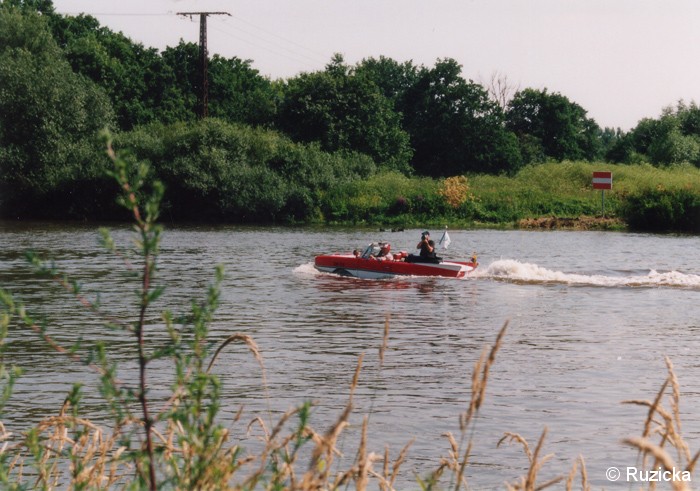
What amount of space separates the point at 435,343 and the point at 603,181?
1805 inches

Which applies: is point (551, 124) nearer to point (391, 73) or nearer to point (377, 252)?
point (391, 73)

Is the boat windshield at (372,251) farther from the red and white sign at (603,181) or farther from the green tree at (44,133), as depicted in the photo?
the red and white sign at (603,181)

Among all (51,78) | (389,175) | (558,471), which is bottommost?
(558,471)

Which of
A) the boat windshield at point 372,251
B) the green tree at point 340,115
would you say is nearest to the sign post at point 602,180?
the green tree at point 340,115

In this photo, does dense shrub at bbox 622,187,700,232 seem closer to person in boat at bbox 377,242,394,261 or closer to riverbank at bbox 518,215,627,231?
riverbank at bbox 518,215,627,231

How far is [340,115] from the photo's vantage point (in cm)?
7631

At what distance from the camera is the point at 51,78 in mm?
60188

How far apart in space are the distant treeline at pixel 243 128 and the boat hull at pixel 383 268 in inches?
1120

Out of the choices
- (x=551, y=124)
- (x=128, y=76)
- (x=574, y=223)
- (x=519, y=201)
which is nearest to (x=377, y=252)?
(x=574, y=223)

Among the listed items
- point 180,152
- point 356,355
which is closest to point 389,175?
point 180,152

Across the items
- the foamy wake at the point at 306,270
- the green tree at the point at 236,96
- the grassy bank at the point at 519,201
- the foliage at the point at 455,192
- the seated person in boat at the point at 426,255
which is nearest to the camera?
the seated person in boat at the point at 426,255

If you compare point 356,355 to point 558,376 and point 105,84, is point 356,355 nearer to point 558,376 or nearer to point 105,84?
point 558,376

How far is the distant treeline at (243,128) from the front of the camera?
60.5m

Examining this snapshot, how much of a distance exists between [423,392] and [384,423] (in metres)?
1.88
